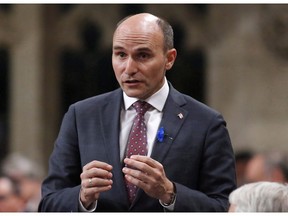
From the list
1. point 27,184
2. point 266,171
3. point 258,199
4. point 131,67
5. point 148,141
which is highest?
point 131,67

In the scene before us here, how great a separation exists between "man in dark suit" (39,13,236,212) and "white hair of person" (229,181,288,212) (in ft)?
0.24

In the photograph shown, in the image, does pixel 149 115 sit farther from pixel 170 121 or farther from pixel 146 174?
pixel 146 174

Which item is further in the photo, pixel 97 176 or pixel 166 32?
pixel 166 32

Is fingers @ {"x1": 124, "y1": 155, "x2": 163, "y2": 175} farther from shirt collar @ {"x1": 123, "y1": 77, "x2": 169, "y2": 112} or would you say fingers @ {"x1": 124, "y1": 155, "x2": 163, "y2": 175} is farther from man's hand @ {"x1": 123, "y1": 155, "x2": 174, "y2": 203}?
shirt collar @ {"x1": 123, "y1": 77, "x2": 169, "y2": 112}

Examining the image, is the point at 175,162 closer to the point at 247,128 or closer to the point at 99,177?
the point at 99,177

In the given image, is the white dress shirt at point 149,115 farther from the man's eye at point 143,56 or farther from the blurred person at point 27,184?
the blurred person at point 27,184

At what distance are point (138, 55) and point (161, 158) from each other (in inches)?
9.8

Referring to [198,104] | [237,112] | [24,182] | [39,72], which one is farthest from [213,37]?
[198,104]

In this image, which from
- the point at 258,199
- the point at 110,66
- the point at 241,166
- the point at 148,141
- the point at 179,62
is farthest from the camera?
the point at 179,62

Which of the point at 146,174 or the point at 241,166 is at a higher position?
the point at 146,174

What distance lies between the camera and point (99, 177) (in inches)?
98.8

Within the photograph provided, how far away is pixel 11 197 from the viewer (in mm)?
4934

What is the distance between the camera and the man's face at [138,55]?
262cm

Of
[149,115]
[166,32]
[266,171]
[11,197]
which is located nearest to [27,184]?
[11,197]
